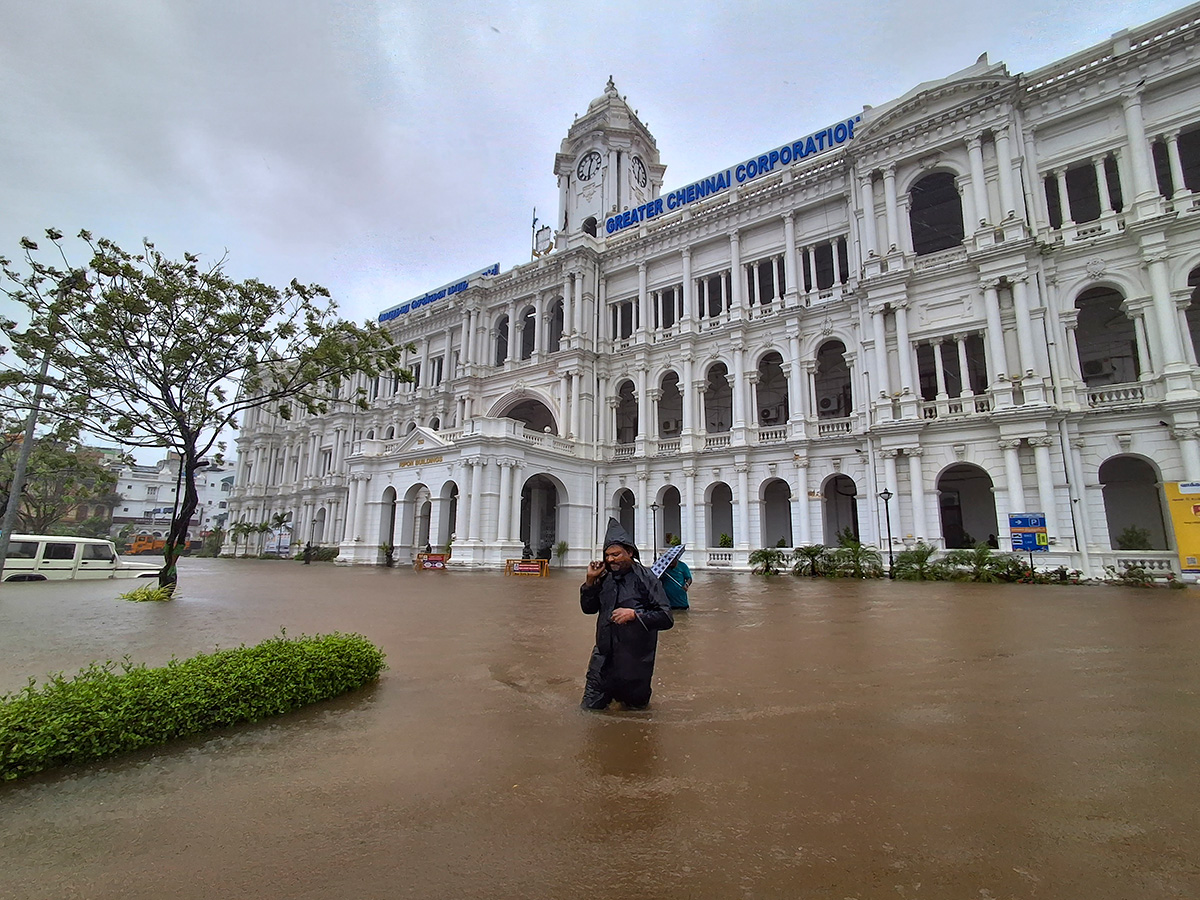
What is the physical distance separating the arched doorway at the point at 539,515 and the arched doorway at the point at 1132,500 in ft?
83.8

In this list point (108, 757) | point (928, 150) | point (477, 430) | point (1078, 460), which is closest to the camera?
point (108, 757)

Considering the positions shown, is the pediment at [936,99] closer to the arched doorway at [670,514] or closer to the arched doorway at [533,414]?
the arched doorway at [670,514]

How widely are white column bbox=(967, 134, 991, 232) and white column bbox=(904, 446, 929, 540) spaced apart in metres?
9.43

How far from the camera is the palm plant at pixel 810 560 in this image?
2302 cm

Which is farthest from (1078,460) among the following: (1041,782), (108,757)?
(108,757)

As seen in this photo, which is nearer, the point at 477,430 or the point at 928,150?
the point at 928,150

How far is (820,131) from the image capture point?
29.4 metres

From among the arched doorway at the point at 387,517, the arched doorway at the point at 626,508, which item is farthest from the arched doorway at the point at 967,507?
the arched doorway at the point at 387,517

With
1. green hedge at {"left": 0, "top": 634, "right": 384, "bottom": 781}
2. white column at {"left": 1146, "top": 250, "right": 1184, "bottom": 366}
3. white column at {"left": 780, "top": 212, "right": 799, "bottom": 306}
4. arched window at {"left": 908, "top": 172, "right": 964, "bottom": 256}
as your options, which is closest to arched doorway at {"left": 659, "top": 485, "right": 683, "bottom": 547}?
white column at {"left": 780, "top": 212, "right": 799, "bottom": 306}

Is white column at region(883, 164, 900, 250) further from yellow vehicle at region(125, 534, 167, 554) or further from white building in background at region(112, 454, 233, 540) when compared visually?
white building in background at region(112, 454, 233, 540)

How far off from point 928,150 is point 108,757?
30355 millimetres

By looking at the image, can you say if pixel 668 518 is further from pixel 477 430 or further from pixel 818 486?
pixel 477 430

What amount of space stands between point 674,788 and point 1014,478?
73.1 ft

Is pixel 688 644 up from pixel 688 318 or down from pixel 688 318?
down
